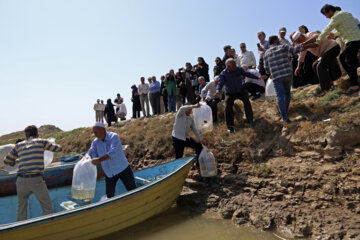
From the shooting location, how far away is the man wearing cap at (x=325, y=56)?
243 inches

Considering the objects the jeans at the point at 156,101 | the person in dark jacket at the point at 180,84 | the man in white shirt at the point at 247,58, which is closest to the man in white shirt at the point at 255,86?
the man in white shirt at the point at 247,58

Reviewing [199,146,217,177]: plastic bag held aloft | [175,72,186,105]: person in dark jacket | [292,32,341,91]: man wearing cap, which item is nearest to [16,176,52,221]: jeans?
[199,146,217,177]: plastic bag held aloft

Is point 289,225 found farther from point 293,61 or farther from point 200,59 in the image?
point 200,59

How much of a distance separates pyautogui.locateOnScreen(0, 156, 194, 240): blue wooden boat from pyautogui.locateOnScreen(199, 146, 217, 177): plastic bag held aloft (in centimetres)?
32

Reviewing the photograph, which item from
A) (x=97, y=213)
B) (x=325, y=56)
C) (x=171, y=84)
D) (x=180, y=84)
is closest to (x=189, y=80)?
(x=180, y=84)

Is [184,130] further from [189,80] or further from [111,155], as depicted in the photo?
[189,80]

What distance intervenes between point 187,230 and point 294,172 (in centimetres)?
241

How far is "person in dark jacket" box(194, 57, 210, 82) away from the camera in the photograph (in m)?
10.5

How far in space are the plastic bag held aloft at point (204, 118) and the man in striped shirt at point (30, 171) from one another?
347 centimetres

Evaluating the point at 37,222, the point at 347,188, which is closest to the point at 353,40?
the point at 347,188

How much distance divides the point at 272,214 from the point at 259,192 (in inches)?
27.2

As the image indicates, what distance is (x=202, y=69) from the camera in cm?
1053

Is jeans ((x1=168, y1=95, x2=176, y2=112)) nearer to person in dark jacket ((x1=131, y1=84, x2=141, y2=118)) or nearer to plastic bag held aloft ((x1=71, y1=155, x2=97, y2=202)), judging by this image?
person in dark jacket ((x1=131, y1=84, x2=141, y2=118))

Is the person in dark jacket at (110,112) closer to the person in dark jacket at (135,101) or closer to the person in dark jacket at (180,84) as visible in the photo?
the person in dark jacket at (135,101)
